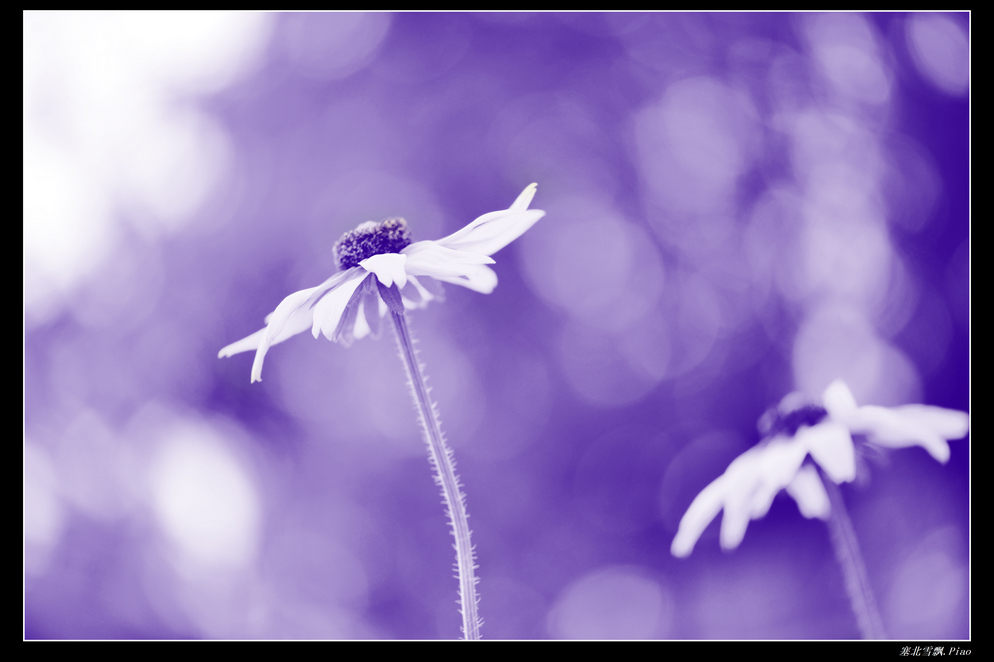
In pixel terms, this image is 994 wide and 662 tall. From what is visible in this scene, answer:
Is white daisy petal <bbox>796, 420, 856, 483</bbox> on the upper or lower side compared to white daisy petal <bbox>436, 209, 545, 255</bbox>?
lower

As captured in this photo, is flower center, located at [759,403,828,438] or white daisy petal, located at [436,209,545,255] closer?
white daisy petal, located at [436,209,545,255]

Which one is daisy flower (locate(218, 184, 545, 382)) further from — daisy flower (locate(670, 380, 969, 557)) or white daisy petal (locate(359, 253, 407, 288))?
daisy flower (locate(670, 380, 969, 557))

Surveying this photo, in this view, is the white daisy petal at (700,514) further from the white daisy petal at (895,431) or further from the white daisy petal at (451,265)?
the white daisy petal at (451,265)

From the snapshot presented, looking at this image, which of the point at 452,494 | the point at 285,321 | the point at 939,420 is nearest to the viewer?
the point at 452,494

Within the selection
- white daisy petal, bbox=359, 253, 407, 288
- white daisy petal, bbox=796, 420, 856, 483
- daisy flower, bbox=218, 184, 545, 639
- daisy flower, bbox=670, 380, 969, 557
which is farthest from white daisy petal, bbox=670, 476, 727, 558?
white daisy petal, bbox=359, 253, 407, 288

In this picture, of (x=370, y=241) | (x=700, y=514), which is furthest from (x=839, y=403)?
(x=370, y=241)

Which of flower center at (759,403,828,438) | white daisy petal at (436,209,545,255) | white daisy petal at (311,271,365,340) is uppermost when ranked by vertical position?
white daisy petal at (436,209,545,255)

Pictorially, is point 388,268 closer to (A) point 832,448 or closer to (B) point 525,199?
(B) point 525,199
